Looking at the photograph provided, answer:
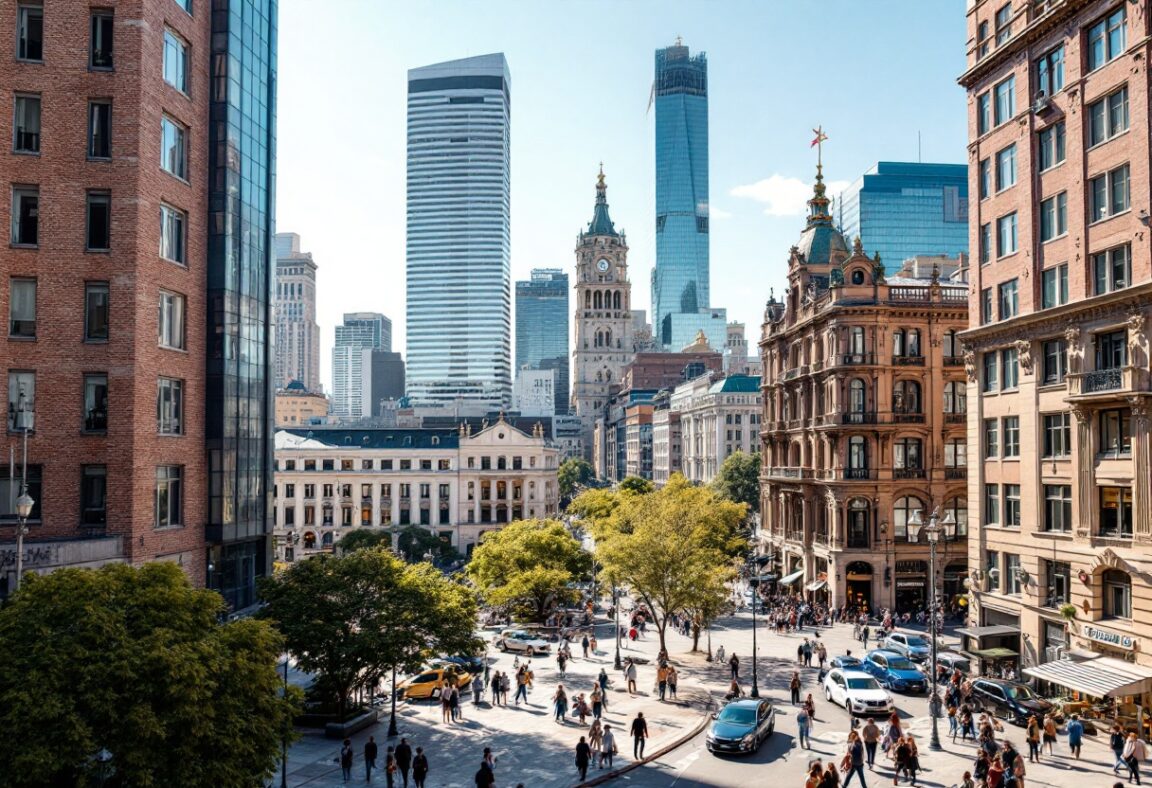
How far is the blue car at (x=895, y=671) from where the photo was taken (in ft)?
138

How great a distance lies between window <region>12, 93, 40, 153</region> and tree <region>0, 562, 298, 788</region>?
19927 millimetres

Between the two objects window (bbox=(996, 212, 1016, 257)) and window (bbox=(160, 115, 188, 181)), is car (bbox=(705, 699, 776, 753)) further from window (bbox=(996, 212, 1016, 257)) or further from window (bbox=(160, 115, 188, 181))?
window (bbox=(160, 115, 188, 181))

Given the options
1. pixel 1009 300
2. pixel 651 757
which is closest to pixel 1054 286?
pixel 1009 300

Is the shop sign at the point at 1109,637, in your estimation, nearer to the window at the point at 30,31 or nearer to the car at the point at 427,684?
the car at the point at 427,684

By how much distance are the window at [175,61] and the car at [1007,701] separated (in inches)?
1671

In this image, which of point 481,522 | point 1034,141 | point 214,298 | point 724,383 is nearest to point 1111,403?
point 1034,141

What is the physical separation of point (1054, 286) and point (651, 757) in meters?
26.5

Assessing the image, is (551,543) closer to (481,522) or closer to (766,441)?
(766,441)

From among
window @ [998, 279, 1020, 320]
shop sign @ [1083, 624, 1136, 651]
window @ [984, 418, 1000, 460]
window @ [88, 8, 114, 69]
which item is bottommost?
shop sign @ [1083, 624, 1136, 651]

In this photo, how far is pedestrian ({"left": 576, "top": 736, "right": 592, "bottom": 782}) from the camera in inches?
1152

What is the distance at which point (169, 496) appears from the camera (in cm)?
3884

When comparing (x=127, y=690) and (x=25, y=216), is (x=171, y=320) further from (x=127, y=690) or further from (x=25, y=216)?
(x=127, y=690)

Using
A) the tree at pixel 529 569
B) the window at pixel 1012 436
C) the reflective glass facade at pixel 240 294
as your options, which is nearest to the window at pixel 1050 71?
the window at pixel 1012 436

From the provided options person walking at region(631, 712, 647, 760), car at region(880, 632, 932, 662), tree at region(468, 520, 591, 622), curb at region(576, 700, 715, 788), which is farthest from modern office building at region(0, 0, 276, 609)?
car at region(880, 632, 932, 662)
